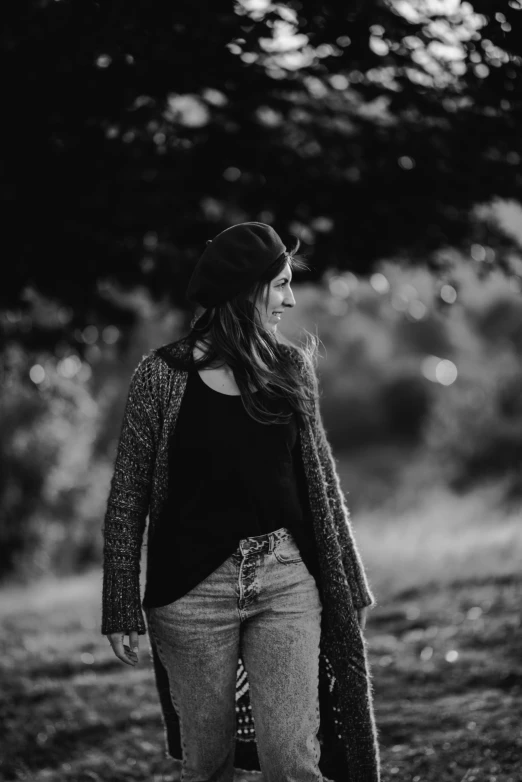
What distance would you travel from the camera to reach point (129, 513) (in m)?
2.72

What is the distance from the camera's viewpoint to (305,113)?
17.6ft

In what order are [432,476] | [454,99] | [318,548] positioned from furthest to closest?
[432,476] → [454,99] → [318,548]

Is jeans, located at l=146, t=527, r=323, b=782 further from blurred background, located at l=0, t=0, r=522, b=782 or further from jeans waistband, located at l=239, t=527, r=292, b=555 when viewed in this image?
blurred background, located at l=0, t=0, r=522, b=782

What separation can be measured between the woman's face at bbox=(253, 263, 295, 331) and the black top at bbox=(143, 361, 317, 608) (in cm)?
27

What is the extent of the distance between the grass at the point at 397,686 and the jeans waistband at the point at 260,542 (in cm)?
180

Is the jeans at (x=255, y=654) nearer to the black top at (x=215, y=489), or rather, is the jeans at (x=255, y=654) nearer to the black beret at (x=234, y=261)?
the black top at (x=215, y=489)

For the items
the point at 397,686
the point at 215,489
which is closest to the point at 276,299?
the point at 215,489

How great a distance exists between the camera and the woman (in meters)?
2.60

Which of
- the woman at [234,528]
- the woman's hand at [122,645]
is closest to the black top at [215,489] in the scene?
the woman at [234,528]

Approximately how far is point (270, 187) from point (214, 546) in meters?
3.05

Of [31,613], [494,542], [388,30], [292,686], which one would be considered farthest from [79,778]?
[494,542]

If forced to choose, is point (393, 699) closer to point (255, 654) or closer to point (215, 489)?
point (255, 654)

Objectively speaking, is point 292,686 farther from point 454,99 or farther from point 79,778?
point 454,99

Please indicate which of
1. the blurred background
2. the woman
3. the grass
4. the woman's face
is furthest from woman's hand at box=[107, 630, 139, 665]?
the grass
